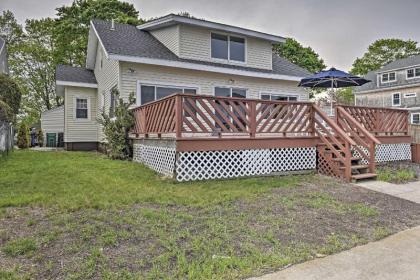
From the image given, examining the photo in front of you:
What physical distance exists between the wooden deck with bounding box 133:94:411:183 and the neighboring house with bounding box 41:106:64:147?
9.59 m

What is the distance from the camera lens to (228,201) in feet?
16.1

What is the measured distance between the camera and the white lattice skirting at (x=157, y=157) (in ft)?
21.6

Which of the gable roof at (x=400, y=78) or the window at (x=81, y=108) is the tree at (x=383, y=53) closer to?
the gable roof at (x=400, y=78)

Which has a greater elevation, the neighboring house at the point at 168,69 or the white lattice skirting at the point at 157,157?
the neighboring house at the point at 168,69

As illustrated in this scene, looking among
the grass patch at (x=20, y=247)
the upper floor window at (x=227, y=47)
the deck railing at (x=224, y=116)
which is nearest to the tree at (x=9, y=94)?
the deck railing at (x=224, y=116)

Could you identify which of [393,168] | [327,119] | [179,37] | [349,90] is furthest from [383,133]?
[349,90]

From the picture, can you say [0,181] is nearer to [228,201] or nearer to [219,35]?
[228,201]

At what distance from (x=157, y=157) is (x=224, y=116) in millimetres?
2023

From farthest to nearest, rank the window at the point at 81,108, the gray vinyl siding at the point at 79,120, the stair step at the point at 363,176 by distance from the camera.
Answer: the window at the point at 81,108, the gray vinyl siding at the point at 79,120, the stair step at the point at 363,176

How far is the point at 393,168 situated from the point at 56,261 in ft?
29.7

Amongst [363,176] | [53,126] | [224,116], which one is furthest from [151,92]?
[53,126]

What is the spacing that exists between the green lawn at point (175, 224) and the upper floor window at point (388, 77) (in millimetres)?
30357

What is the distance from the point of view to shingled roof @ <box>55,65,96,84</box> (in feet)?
45.0

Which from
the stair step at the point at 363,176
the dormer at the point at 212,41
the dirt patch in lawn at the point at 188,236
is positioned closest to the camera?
the dirt patch in lawn at the point at 188,236
